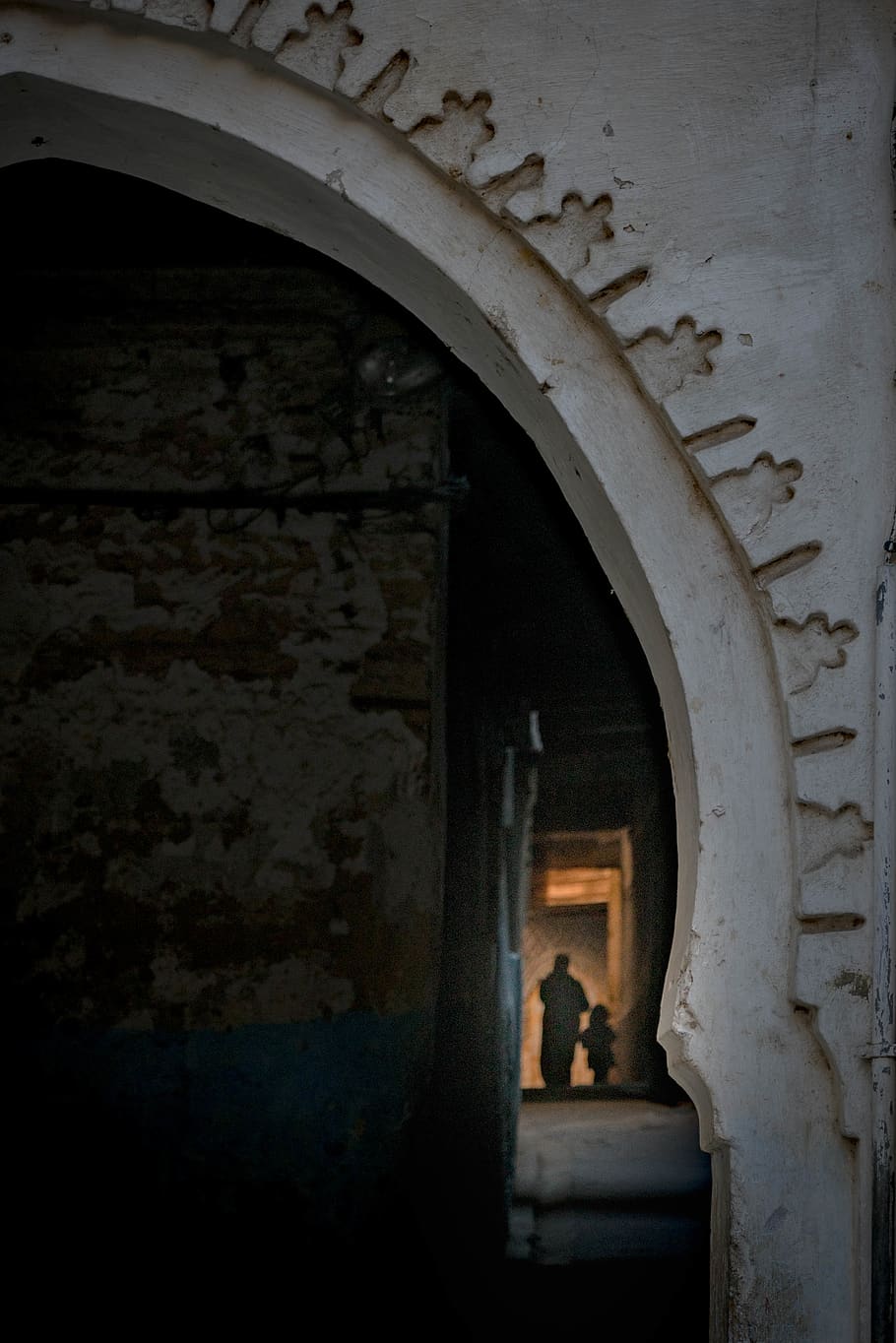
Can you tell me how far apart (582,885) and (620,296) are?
2271 mm

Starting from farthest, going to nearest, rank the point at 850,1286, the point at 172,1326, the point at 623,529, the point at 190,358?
the point at 190,358, the point at 172,1326, the point at 623,529, the point at 850,1286

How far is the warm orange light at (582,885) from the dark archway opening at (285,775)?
0.09ft

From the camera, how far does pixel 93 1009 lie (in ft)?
12.1

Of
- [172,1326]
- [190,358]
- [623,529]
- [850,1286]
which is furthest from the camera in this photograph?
[190,358]

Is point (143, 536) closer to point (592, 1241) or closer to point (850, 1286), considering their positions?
point (592, 1241)

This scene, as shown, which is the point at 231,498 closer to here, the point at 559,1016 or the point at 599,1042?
the point at 559,1016

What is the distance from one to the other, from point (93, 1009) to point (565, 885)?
4.23ft

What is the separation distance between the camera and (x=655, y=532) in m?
1.72

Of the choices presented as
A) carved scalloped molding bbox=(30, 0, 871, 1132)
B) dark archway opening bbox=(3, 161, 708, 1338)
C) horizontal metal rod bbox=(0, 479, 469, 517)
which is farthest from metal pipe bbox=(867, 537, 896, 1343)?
horizontal metal rod bbox=(0, 479, 469, 517)

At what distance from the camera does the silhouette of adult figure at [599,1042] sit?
3.69m

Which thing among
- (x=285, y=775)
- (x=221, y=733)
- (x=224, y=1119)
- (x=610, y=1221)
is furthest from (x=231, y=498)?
(x=610, y=1221)

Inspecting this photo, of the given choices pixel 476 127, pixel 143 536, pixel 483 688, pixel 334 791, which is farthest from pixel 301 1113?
pixel 476 127

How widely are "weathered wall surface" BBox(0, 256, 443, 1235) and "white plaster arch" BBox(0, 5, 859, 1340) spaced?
1.98 metres

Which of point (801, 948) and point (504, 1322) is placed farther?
point (504, 1322)
